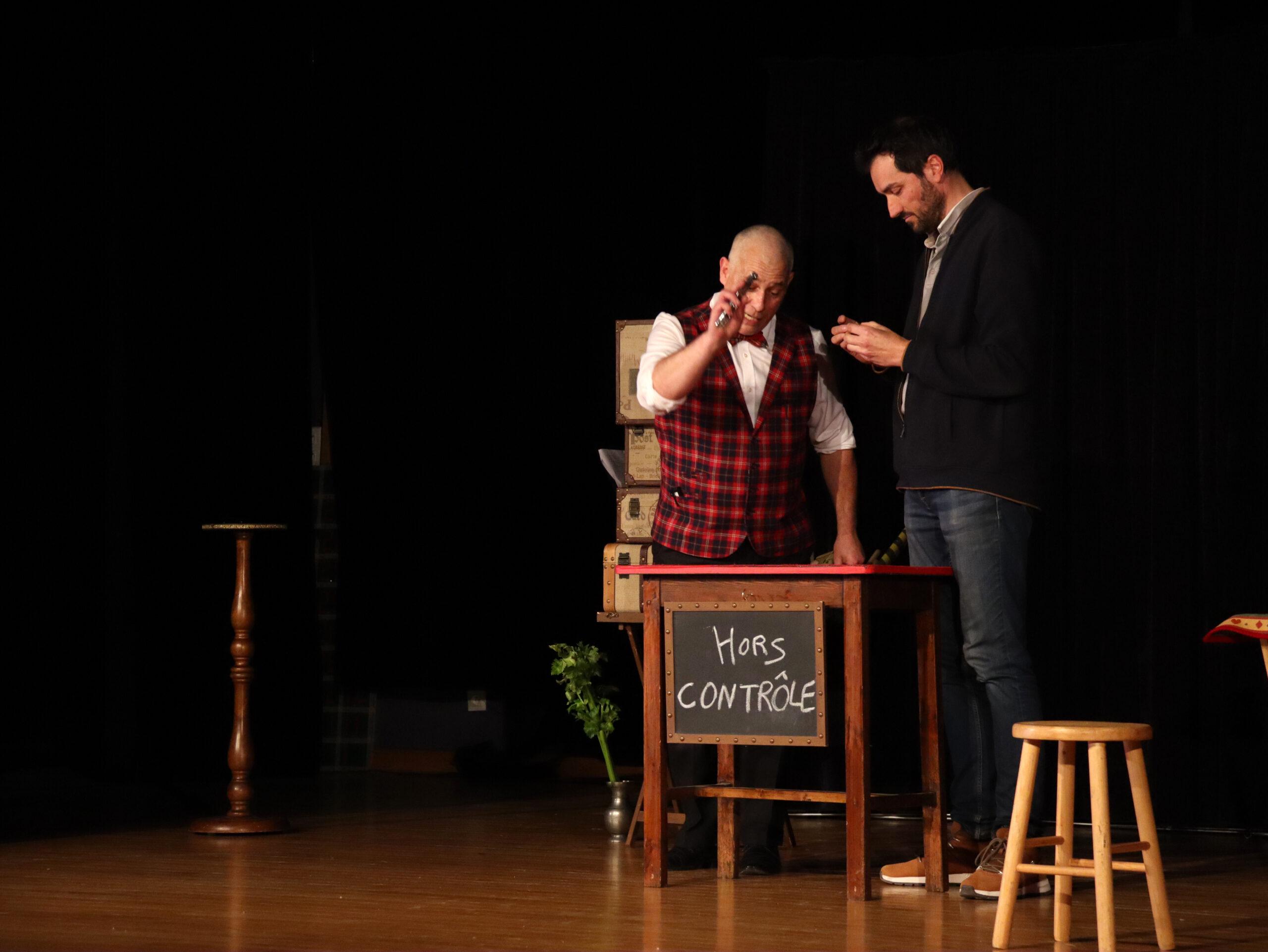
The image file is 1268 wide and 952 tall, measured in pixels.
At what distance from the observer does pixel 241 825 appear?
4516mm

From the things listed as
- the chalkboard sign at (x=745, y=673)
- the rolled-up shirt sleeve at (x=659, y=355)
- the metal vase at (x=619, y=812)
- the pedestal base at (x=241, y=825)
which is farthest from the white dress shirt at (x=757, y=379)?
the pedestal base at (x=241, y=825)

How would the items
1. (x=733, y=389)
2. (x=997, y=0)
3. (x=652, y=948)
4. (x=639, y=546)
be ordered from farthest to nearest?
(x=997, y=0) < (x=639, y=546) < (x=733, y=389) < (x=652, y=948)

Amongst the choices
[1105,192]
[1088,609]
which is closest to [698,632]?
[1088,609]

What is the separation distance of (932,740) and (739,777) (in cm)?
50

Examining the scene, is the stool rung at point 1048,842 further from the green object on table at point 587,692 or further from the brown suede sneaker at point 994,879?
the green object on table at point 587,692

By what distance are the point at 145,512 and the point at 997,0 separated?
331 cm

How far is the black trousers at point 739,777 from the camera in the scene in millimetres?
3805

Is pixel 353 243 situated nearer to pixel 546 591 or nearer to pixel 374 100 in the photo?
pixel 374 100

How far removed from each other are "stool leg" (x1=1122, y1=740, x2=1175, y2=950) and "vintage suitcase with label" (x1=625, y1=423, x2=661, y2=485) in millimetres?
2011

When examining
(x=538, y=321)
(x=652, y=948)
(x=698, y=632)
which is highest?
(x=538, y=321)

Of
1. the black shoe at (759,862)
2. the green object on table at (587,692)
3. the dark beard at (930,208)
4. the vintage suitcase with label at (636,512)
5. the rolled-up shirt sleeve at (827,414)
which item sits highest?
the dark beard at (930,208)

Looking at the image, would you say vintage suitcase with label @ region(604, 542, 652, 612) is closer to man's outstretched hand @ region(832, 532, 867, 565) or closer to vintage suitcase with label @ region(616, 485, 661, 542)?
vintage suitcase with label @ region(616, 485, 661, 542)

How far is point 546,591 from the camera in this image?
5.95 meters

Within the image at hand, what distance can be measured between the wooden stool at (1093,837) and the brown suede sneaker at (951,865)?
58 cm
